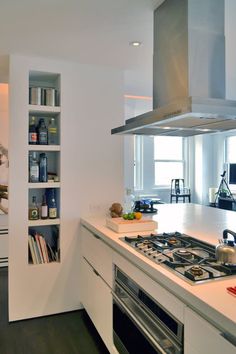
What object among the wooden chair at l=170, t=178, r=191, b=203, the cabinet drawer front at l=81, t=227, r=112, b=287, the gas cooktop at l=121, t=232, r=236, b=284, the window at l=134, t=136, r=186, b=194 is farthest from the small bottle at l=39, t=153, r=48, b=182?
the wooden chair at l=170, t=178, r=191, b=203

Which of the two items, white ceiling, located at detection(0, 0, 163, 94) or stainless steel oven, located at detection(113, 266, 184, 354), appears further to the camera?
white ceiling, located at detection(0, 0, 163, 94)

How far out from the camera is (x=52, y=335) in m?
2.56

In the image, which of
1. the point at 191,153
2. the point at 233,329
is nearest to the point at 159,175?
the point at 191,153

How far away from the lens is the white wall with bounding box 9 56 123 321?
2775 millimetres

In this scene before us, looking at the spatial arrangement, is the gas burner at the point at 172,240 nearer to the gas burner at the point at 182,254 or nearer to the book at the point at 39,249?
the gas burner at the point at 182,254

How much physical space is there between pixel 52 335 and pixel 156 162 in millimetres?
6037

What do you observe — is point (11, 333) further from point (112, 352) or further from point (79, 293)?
point (112, 352)

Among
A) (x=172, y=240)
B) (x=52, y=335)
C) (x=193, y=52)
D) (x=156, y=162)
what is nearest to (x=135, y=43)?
(x=193, y=52)

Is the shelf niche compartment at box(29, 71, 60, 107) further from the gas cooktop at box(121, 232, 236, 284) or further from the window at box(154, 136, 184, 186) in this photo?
the window at box(154, 136, 184, 186)

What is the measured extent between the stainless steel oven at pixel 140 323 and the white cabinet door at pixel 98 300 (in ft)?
0.43

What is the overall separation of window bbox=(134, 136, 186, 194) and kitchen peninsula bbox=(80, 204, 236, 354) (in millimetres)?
4377

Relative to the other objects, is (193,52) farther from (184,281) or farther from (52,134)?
(52,134)

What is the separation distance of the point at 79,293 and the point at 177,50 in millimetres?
2350

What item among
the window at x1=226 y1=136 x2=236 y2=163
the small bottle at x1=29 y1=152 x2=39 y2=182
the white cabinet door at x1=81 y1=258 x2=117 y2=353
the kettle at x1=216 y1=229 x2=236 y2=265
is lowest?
the white cabinet door at x1=81 y1=258 x2=117 y2=353
